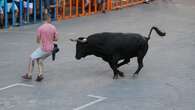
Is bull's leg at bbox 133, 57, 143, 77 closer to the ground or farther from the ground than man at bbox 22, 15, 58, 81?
closer to the ground

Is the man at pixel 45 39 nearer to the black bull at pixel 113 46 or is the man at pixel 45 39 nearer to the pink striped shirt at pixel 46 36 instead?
the pink striped shirt at pixel 46 36

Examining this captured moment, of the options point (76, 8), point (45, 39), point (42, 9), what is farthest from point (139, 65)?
point (76, 8)

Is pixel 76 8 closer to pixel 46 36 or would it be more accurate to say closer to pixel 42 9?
pixel 42 9

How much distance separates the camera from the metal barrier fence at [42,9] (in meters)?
22.9

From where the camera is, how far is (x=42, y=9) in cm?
2447

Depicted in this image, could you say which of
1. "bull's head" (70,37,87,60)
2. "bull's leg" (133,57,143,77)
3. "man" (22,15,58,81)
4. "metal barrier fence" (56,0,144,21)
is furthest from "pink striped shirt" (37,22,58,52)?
"metal barrier fence" (56,0,144,21)

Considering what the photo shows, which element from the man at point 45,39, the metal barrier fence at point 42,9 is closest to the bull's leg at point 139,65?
the man at point 45,39

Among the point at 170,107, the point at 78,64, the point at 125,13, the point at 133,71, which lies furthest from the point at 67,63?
the point at 125,13

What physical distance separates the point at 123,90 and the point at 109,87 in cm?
39

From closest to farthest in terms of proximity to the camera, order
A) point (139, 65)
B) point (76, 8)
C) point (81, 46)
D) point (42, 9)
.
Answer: point (81, 46) < point (139, 65) < point (42, 9) < point (76, 8)

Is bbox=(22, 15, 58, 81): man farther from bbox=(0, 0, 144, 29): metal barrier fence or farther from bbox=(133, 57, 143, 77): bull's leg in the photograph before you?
bbox=(0, 0, 144, 29): metal barrier fence

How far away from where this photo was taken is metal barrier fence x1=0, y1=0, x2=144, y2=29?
22.9 metres

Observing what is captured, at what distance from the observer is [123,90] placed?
42.9ft

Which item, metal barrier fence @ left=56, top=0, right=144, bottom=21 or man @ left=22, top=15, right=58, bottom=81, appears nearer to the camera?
man @ left=22, top=15, right=58, bottom=81
